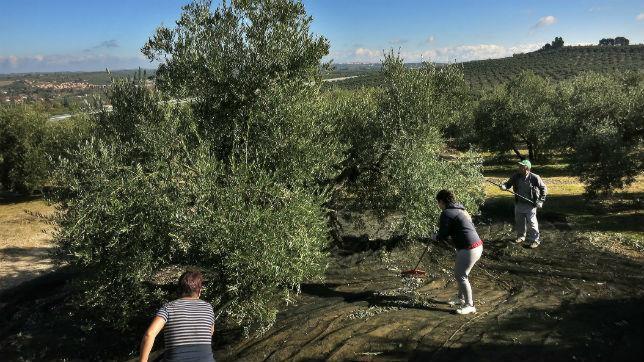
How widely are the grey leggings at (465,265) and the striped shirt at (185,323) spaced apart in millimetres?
5462

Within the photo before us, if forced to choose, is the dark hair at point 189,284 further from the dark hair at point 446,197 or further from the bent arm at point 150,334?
the dark hair at point 446,197

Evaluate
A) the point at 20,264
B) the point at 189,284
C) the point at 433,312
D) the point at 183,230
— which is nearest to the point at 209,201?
the point at 183,230

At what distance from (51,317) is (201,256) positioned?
24.2 ft

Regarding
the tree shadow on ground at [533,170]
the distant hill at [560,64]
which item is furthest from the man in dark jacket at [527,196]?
the distant hill at [560,64]

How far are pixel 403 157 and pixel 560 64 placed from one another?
116890mm

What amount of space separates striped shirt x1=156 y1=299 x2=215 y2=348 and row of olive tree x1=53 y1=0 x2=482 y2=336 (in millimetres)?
3204

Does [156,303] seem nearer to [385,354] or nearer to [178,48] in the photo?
[385,354]

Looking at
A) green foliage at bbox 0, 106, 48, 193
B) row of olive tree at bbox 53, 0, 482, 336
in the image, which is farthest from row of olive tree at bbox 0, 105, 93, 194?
row of olive tree at bbox 53, 0, 482, 336

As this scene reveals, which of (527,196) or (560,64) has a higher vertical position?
(560,64)

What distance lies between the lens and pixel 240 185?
9961 mm

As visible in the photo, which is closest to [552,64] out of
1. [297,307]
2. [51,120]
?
[51,120]

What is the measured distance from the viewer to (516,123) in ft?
130

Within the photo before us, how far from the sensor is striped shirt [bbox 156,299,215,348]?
5762mm

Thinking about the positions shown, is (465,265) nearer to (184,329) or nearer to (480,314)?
(480,314)
